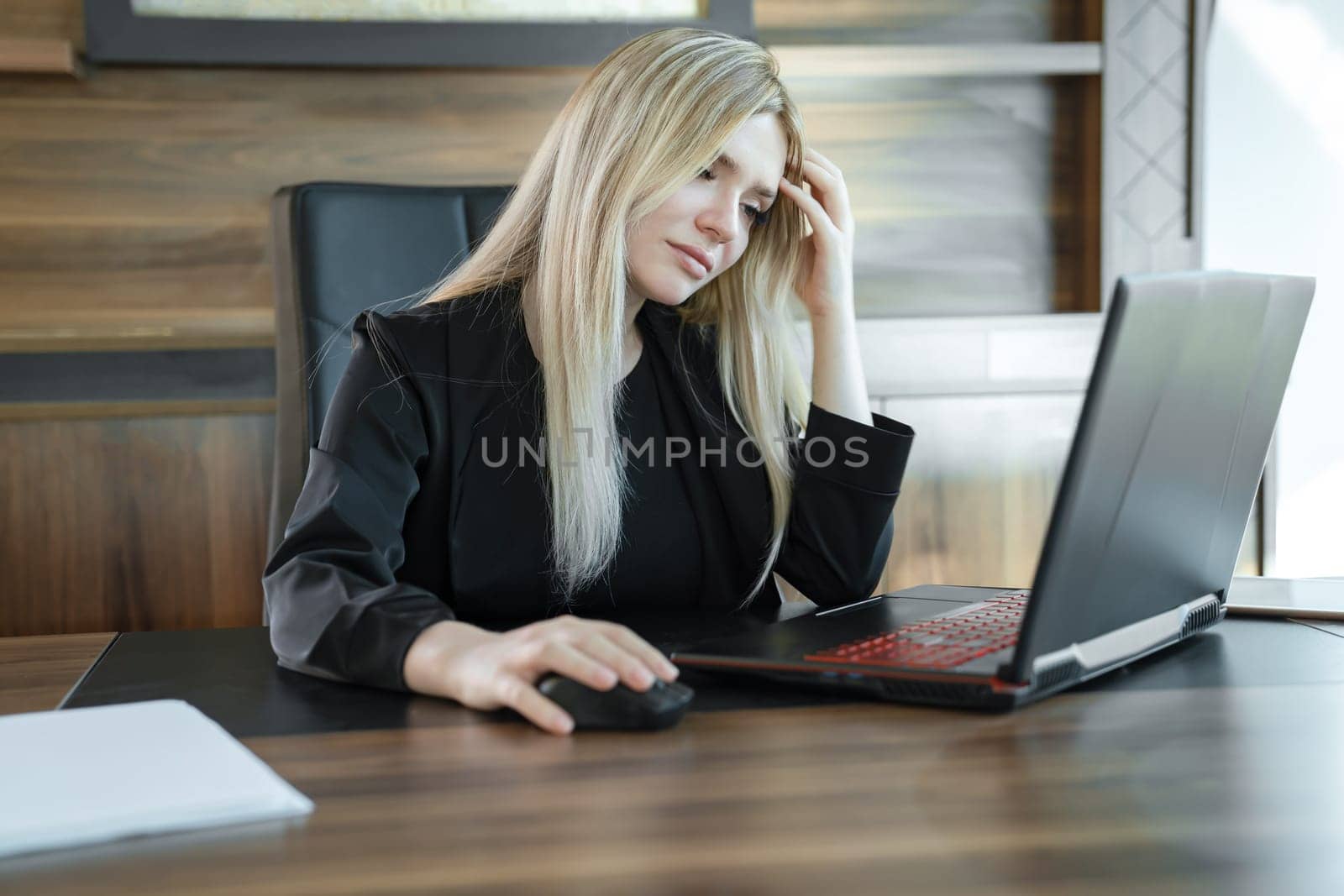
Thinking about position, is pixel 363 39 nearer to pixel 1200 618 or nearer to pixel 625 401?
pixel 625 401

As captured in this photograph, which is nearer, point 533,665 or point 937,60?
point 533,665

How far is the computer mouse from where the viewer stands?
2.44ft

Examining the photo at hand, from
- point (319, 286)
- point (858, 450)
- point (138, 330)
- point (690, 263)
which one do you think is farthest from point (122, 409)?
point (858, 450)

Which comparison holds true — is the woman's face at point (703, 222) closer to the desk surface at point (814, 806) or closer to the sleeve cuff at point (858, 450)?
the sleeve cuff at point (858, 450)

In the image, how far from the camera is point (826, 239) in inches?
57.0

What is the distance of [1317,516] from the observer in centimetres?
277

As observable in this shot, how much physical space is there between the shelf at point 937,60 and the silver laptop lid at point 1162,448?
163cm

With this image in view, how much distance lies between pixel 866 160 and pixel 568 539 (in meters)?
1.60

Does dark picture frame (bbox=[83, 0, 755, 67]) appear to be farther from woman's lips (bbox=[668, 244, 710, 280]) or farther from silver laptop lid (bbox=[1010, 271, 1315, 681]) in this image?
silver laptop lid (bbox=[1010, 271, 1315, 681])

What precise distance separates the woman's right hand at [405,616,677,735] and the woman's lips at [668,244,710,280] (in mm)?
579

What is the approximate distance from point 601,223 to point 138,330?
1375 millimetres

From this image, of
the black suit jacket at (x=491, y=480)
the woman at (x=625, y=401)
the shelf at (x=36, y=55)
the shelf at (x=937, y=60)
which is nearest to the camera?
A: the black suit jacket at (x=491, y=480)

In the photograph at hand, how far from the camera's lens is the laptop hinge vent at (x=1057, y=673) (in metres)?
0.77

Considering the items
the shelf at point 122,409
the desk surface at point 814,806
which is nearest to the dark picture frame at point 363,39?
the shelf at point 122,409
